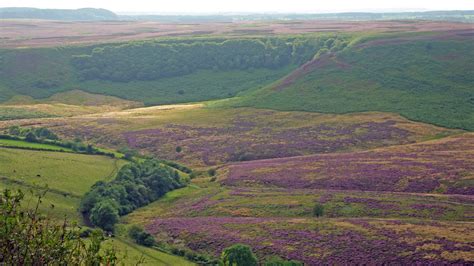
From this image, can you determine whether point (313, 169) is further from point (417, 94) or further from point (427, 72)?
point (427, 72)

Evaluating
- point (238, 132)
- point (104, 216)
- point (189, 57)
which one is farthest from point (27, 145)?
point (189, 57)

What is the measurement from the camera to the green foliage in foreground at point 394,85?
116 metres

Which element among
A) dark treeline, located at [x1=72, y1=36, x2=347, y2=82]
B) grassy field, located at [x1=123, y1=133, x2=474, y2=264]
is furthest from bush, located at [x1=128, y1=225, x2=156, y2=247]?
dark treeline, located at [x1=72, y1=36, x2=347, y2=82]

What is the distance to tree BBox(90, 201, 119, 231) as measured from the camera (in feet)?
204

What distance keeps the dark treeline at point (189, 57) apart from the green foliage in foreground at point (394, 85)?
28.2m

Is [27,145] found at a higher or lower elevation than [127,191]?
higher

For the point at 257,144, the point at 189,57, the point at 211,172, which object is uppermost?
the point at 189,57

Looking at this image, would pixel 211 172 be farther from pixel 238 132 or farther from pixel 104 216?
pixel 104 216

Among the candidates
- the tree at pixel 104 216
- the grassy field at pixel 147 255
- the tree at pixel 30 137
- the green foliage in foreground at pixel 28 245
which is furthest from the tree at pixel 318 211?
the tree at pixel 30 137

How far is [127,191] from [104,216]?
11.1 meters

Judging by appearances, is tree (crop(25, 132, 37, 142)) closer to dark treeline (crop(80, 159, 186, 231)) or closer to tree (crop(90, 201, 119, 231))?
dark treeline (crop(80, 159, 186, 231))

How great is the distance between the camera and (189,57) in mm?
179000

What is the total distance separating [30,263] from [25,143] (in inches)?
2888

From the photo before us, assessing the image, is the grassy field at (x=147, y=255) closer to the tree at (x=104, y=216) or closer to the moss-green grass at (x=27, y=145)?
the tree at (x=104, y=216)
